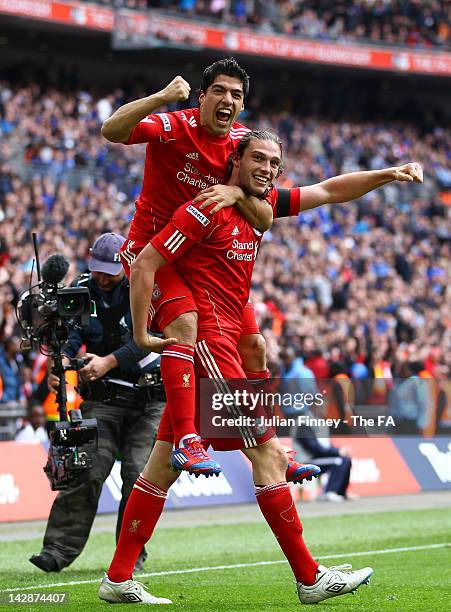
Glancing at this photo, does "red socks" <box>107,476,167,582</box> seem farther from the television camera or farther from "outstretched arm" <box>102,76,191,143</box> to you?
"outstretched arm" <box>102,76,191,143</box>

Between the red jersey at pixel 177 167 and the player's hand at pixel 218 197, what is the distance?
198mm

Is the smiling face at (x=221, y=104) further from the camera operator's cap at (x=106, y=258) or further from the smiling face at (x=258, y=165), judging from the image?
the camera operator's cap at (x=106, y=258)

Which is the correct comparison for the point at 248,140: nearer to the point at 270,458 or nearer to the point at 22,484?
the point at 270,458

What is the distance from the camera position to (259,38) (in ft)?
113

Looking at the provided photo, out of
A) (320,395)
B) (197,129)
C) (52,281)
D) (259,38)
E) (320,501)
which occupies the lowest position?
(320,501)

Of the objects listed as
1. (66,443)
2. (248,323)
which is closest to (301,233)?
(66,443)

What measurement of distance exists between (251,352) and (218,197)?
0.88 m

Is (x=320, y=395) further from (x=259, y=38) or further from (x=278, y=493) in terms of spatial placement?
(x=259, y=38)

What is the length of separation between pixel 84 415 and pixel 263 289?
14.1 metres

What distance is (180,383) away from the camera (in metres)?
6.11

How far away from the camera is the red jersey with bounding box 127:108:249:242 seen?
6.38 metres

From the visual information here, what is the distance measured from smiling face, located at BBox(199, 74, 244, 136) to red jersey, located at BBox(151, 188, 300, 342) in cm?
44

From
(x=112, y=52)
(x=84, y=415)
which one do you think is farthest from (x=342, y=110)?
(x=84, y=415)

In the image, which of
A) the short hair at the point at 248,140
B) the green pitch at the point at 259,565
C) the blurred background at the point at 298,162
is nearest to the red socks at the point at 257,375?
the short hair at the point at 248,140
